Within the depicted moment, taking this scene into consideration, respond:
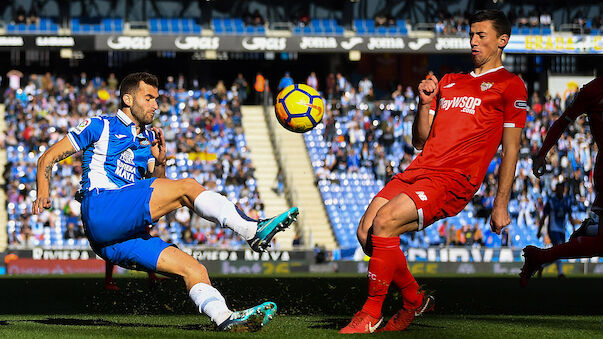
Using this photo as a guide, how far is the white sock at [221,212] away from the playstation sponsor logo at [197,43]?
90.3 ft

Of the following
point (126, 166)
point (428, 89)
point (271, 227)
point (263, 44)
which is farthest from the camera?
point (263, 44)

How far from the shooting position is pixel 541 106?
35438mm

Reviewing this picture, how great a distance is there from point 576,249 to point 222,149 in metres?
22.7

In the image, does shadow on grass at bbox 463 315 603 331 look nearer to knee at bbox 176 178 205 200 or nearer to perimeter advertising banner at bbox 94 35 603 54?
knee at bbox 176 178 205 200

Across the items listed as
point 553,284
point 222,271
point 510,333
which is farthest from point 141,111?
point 222,271

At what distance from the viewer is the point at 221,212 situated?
689cm

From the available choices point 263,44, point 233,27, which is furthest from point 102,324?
point 233,27

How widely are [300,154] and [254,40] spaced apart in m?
4.96

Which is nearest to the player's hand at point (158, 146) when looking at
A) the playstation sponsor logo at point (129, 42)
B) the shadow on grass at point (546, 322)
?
the shadow on grass at point (546, 322)

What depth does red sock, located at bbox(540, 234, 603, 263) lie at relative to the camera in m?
9.12

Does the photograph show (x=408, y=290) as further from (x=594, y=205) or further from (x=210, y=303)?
(x=594, y=205)

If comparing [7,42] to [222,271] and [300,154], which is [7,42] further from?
[222,271]

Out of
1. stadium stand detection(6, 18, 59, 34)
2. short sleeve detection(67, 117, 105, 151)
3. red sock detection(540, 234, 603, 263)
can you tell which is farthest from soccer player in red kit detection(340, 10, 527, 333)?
stadium stand detection(6, 18, 59, 34)

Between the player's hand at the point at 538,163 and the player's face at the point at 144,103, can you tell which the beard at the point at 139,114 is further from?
the player's hand at the point at 538,163
